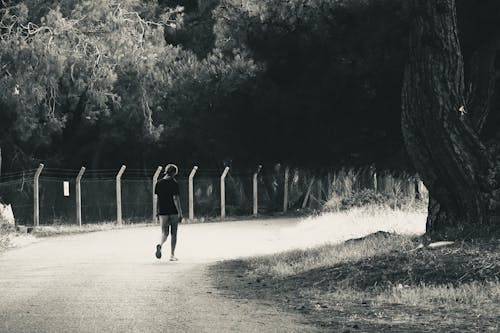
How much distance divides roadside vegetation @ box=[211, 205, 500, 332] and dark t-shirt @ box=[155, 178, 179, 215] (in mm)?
2040

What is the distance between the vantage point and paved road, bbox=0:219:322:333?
10781mm

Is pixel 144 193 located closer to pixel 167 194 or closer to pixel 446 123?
pixel 167 194

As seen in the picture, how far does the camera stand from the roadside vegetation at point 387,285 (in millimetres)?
10953

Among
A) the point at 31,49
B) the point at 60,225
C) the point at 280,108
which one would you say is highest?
the point at 31,49

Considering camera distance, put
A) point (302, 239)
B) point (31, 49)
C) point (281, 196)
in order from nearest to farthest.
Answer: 1. point (302, 239)
2. point (31, 49)
3. point (281, 196)

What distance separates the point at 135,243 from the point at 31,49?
9.65 m

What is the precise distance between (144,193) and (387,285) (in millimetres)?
30529

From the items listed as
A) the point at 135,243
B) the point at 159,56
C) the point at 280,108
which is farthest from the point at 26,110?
the point at 280,108

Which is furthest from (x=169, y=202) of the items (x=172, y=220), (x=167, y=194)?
(x=172, y=220)

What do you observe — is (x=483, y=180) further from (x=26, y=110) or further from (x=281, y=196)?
(x=281, y=196)

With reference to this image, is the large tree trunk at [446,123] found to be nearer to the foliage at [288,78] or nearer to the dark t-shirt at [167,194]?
the foliage at [288,78]

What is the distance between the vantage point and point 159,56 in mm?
38531

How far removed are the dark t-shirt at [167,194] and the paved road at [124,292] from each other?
103 centimetres

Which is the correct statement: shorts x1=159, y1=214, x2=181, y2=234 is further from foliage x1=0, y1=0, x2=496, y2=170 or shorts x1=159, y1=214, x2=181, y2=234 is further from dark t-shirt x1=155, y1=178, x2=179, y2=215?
foliage x1=0, y1=0, x2=496, y2=170
